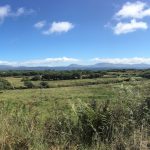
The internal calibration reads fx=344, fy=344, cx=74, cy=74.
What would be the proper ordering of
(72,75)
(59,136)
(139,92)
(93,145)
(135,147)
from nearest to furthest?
(135,147)
(93,145)
(59,136)
(139,92)
(72,75)

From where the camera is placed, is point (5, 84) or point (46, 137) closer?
point (46, 137)

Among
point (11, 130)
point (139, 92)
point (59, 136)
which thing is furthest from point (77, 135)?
point (139, 92)

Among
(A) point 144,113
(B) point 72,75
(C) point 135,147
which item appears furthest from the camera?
(B) point 72,75

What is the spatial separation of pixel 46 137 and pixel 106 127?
946mm

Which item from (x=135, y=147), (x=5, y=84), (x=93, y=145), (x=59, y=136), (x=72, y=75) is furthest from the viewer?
(x=72, y=75)

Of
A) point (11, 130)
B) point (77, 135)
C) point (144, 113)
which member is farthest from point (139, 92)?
point (11, 130)

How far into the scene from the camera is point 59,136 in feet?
16.9

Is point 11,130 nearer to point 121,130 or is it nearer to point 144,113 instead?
point 121,130

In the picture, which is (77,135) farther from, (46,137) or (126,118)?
(126,118)

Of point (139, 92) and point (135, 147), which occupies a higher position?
point (139, 92)

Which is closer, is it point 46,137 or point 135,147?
point 135,147

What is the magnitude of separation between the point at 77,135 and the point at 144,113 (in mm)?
1165

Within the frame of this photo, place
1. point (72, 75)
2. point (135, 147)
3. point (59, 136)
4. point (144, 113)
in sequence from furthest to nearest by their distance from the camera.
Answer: point (72, 75), point (144, 113), point (59, 136), point (135, 147)

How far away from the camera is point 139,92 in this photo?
622 centimetres
